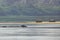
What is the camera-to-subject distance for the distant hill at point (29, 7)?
1108 centimetres

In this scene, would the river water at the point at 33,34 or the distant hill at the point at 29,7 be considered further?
the distant hill at the point at 29,7

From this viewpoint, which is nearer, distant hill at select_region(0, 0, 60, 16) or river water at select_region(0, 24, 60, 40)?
river water at select_region(0, 24, 60, 40)

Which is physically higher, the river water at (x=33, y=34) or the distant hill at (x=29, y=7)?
the distant hill at (x=29, y=7)

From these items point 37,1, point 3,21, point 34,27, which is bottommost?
point 34,27

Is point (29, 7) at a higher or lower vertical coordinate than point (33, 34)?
higher

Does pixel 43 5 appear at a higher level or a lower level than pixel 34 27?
higher

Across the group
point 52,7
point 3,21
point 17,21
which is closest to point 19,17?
point 17,21

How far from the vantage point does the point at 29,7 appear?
438 inches

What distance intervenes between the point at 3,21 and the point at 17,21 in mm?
854

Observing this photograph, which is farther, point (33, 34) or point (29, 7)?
point (29, 7)

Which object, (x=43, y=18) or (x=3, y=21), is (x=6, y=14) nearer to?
(x=3, y=21)

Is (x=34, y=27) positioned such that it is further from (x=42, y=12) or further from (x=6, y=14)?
(x=6, y=14)

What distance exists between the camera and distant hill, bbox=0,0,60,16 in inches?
436

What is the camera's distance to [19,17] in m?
11.1
